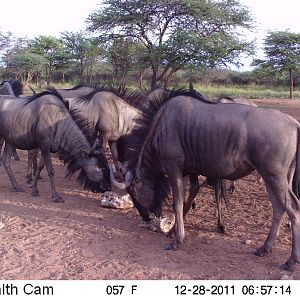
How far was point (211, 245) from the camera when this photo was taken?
209 inches

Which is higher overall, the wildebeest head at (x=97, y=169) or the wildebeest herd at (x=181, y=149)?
the wildebeest herd at (x=181, y=149)

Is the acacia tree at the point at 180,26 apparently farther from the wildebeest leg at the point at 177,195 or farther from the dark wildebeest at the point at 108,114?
the wildebeest leg at the point at 177,195

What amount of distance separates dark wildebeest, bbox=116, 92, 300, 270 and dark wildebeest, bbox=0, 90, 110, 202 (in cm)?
173

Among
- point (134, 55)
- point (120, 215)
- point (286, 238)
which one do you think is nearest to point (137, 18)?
point (134, 55)

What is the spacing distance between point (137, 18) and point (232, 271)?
54.5 ft

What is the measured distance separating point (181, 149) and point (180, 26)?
1581 cm

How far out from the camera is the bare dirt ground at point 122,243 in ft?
14.6

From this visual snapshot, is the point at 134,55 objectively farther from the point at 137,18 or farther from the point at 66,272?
the point at 66,272

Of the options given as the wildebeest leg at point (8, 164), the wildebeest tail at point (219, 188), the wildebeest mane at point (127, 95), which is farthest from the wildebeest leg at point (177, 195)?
the wildebeest mane at point (127, 95)

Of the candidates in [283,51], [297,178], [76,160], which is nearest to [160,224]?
[297,178]

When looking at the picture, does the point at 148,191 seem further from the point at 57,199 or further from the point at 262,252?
the point at 57,199

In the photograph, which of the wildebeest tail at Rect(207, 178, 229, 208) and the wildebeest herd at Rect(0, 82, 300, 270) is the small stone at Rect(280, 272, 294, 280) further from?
the wildebeest tail at Rect(207, 178, 229, 208)

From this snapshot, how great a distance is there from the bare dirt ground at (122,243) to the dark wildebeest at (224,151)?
34 centimetres

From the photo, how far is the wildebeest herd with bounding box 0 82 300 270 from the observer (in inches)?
181
